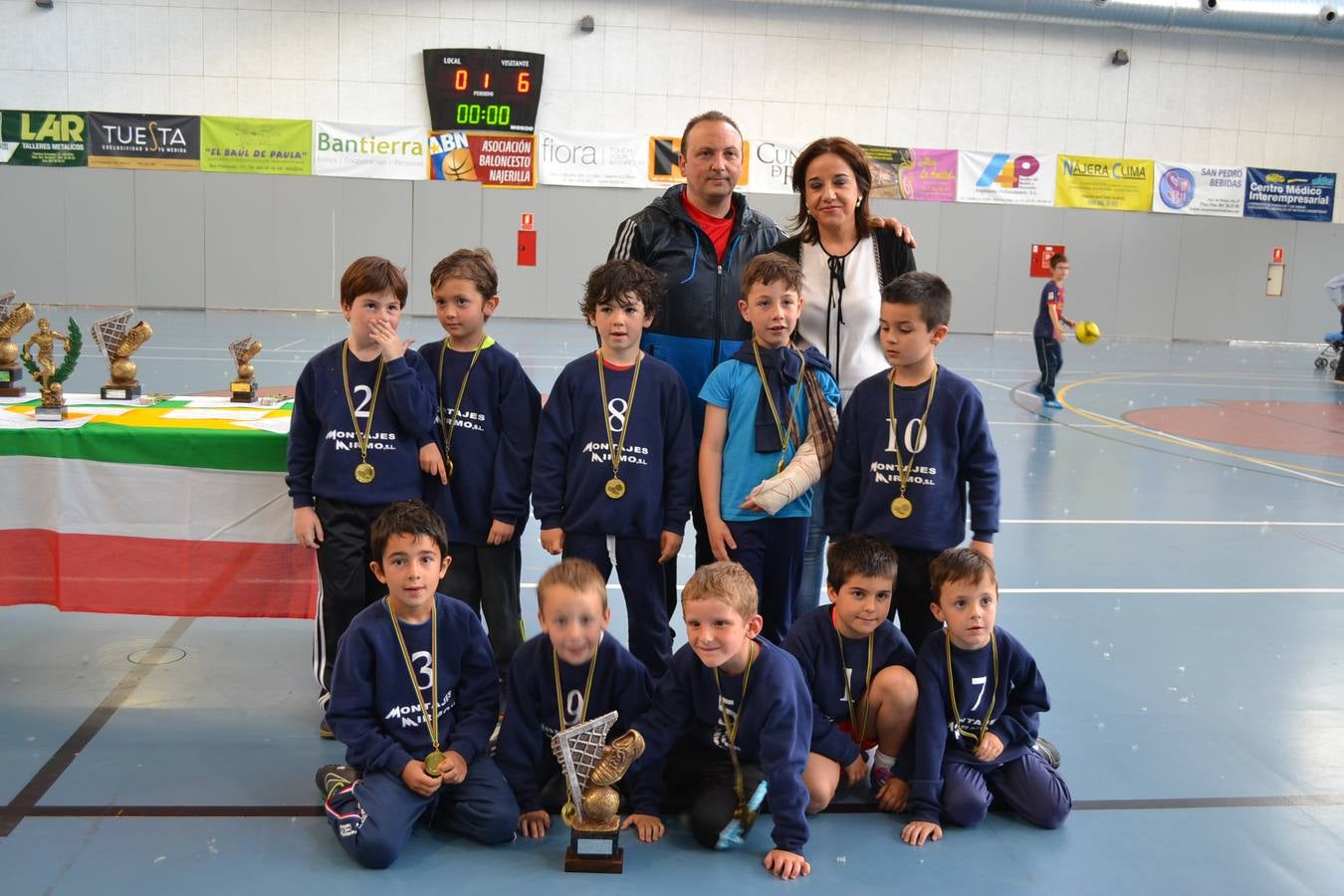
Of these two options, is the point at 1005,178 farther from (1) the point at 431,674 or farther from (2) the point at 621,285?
(1) the point at 431,674

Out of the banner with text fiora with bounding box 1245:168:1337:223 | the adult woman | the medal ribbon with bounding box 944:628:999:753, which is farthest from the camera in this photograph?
the banner with text fiora with bounding box 1245:168:1337:223

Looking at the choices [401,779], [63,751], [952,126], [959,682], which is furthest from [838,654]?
[952,126]

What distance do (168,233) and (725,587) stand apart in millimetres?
19420

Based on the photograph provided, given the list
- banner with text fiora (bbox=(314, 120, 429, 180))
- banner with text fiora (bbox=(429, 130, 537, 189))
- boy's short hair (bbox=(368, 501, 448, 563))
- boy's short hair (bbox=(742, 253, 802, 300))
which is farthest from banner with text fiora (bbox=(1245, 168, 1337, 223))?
boy's short hair (bbox=(368, 501, 448, 563))

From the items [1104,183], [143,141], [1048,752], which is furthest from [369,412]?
[1104,183]

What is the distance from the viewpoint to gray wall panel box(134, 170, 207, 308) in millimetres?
19453

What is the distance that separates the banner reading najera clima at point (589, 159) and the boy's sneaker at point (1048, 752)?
691 inches

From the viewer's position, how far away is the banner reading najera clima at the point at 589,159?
19734 mm

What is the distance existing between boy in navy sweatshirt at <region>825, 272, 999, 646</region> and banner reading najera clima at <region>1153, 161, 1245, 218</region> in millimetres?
20361

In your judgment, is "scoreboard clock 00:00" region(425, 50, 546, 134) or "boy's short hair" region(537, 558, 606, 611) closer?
"boy's short hair" region(537, 558, 606, 611)

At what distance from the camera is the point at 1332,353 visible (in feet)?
62.0

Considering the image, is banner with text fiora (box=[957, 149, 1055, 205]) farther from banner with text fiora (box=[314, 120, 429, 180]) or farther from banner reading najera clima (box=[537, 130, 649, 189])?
banner with text fiora (box=[314, 120, 429, 180])

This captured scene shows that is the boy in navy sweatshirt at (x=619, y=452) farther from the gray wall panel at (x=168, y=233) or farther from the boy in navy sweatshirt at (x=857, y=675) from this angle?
the gray wall panel at (x=168, y=233)

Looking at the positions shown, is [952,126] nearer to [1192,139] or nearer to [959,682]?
[1192,139]
